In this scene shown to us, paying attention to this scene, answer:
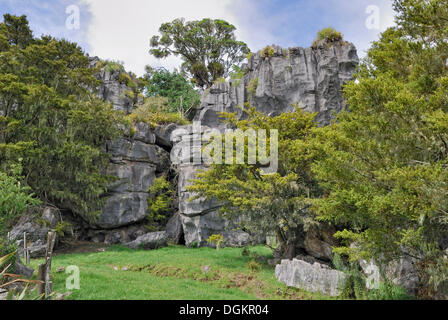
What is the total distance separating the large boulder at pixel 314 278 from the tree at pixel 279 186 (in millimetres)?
1970

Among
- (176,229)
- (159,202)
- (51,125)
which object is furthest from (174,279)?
(51,125)

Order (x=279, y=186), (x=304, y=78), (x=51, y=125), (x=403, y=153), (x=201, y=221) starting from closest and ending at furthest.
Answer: (x=403, y=153) → (x=279, y=186) → (x=51, y=125) → (x=201, y=221) → (x=304, y=78)

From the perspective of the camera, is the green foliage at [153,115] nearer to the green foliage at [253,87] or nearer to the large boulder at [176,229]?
the green foliage at [253,87]

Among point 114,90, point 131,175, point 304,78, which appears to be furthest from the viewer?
point 114,90

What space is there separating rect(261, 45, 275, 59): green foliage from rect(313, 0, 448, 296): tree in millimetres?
16023

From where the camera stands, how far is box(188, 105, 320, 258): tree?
37.5ft

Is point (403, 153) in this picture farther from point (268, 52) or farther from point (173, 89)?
point (173, 89)

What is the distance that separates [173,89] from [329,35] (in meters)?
16.2

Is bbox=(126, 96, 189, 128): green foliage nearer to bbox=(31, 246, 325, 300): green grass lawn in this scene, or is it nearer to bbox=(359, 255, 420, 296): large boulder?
bbox=(31, 246, 325, 300): green grass lawn

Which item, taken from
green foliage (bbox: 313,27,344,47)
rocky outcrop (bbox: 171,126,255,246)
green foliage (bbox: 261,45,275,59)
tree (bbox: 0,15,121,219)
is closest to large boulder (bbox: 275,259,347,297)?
rocky outcrop (bbox: 171,126,255,246)

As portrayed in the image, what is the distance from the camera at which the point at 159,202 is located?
20812 millimetres

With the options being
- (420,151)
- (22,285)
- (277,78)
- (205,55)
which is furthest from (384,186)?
(205,55)
